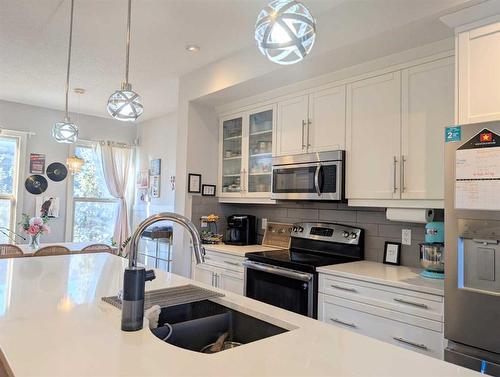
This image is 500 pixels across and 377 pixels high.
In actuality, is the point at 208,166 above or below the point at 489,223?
above

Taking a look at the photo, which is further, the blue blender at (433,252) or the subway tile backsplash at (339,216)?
the subway tile backsplash at (339,216)

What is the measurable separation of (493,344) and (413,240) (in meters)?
1.07

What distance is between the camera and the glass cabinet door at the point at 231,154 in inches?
152

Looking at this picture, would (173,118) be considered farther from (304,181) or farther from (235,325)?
(235,325)

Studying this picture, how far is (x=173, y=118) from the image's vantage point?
5.43 meters

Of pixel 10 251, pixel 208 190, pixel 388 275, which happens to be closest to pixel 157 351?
pixel 388 275

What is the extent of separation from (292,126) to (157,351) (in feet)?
8.22

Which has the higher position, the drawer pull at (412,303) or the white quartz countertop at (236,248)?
the white quartz countertop at (236,248)

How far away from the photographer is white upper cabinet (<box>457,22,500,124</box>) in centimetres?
178

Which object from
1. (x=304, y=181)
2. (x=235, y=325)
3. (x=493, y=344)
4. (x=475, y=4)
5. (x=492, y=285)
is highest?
(x=475, y=4)

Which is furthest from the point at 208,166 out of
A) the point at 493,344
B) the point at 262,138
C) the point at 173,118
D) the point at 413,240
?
the point at 493,344

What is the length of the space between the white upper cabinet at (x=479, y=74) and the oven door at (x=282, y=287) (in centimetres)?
139

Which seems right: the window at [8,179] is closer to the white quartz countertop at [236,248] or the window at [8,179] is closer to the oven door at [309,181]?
the white quartz countertop at [236,248]

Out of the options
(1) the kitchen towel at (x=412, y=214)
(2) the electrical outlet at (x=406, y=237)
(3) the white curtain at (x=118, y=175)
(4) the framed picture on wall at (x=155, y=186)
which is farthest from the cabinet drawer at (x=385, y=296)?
(3) the white curtain at (x=118, y=175)
